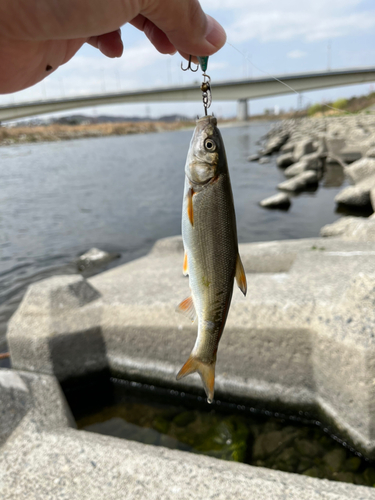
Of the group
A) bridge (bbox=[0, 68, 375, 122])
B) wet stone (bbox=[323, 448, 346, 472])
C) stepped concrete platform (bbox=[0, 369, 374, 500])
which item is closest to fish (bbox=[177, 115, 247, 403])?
stepped concrete platform (bbox=[0, 369, 374, 500])

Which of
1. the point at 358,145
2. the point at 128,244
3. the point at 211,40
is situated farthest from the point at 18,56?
the point at 358,145

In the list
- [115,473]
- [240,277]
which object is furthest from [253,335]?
[240,277]

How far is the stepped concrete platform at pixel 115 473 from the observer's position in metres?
2.84

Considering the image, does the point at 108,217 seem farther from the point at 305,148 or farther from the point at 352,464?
the point at 352,464

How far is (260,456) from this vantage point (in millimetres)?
4207

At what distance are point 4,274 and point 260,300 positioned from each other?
977cm

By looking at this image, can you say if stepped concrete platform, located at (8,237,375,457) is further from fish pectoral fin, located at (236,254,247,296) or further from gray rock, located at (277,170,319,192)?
gray rock, located at (277,170,319,192)

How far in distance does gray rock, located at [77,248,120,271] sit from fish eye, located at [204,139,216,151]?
1033cm

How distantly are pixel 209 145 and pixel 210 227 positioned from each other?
1.43ft

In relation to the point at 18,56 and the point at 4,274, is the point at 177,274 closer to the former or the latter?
the point at 18,56

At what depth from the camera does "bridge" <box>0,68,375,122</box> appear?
33.9 meters

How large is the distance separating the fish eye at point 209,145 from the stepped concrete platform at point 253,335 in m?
2.78

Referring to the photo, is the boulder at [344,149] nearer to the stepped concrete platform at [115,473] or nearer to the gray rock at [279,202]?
the gray rock at [279,202]

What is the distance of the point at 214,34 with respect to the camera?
2223 millimetres
